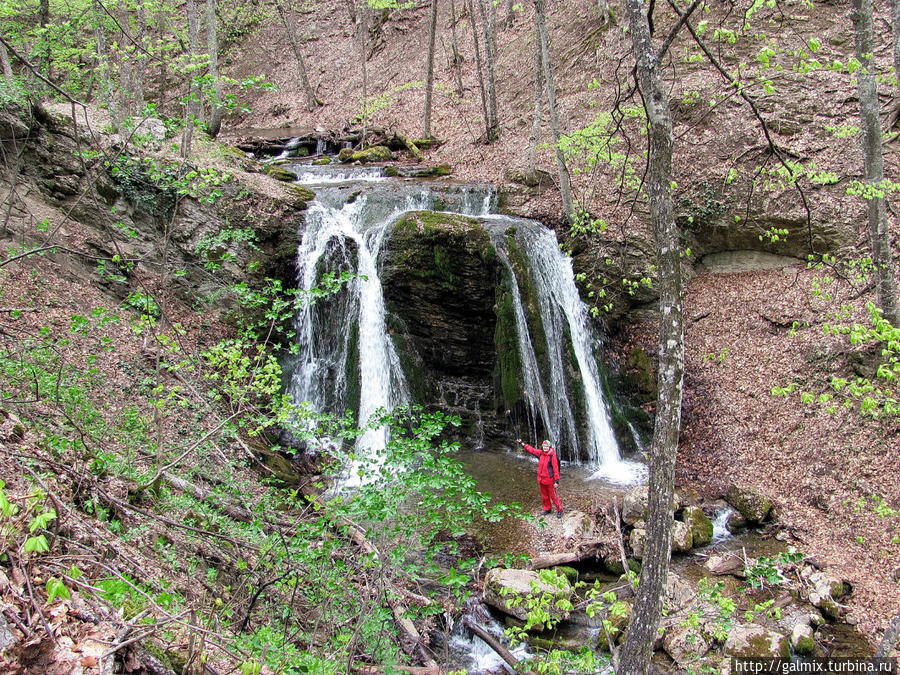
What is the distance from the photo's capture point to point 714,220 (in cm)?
1297

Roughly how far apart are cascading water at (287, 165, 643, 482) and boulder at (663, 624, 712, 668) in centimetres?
531

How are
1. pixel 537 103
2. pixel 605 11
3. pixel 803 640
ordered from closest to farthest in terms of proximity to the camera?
pixel 803 640 < pixel 537 103 < pixel 605 11

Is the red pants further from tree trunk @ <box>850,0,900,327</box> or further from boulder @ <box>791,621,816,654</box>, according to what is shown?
tree trunk @ <box>850,0,900,327</box>

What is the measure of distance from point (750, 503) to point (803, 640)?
10.3ft

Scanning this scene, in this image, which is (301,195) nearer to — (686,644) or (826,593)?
(686,644)

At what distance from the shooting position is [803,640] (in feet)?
17.5

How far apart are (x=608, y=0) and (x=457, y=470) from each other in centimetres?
2127

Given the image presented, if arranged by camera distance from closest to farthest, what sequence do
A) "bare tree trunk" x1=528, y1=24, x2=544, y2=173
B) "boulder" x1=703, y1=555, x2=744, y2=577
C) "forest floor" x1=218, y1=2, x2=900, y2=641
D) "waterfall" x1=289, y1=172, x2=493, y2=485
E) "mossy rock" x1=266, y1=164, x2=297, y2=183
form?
"boulder" x1=703, y1=555, x2=744, y2=577 < "forest floor" x1=218, y1=2, x2=900, y2=641 < "waterfall" x1=289, y1=172, x2=493, y2=485 < "bare tree trunk" x1=528, y1=24, x2=544, y2=173 < "mossy rock" x1=266, y1=164, x2=297, y2=183

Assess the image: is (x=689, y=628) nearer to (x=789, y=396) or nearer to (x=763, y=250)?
(x=789, y=396)

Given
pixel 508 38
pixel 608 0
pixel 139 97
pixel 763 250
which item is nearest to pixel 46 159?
pixel 139 97

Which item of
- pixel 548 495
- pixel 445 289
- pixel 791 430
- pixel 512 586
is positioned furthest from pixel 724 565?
pixel 445 289

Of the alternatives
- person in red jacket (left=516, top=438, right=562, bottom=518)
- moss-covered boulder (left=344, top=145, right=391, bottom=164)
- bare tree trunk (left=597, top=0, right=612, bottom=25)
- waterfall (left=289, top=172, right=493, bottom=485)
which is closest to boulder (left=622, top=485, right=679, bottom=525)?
person in red jacket (left=516, top=438, right=562, bottom=518)

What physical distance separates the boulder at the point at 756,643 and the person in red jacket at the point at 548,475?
9.76 feet

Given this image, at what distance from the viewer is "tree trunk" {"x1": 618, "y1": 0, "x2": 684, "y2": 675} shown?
3.40 meters
